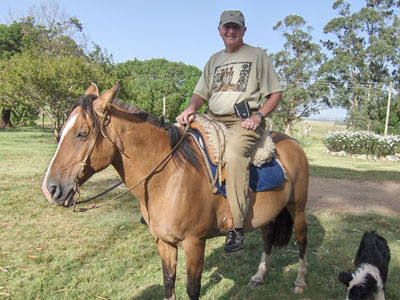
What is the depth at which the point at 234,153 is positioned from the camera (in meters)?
2.82

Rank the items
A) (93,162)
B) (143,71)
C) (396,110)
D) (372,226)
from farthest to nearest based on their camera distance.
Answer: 1. (143,71)
2. (396,110)
3. (372,226)
4. (93,162)

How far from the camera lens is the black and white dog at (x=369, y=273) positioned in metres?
3.05

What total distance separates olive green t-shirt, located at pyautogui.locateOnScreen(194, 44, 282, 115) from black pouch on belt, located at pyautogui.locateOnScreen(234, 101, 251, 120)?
0.13 meters

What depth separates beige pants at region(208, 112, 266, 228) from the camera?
2779 millimetres

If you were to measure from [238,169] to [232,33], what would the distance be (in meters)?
1.38

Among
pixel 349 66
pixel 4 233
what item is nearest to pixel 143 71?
pixel 349 66

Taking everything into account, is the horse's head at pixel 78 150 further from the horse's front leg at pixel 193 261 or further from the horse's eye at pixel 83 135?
the horse's front leg at pixel 193 261

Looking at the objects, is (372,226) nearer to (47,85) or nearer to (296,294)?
(296,294)

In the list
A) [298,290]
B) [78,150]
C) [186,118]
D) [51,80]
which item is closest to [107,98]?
[78,150]

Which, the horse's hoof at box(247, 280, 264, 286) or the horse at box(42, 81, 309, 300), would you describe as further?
the horse's hoof at box(247, 280, 264, 286)

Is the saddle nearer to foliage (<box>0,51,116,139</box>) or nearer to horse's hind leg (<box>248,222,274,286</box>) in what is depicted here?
horse's hind leg (<box>248,222,274,286</box>)

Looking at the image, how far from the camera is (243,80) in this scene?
3082 millimetres

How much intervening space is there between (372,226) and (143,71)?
50.4 meters

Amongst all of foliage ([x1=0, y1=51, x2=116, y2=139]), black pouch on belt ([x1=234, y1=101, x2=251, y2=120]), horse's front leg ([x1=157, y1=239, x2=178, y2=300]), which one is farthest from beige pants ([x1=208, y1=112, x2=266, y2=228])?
foliage ([x1=0, y1=51, x2=116, y2=139])
